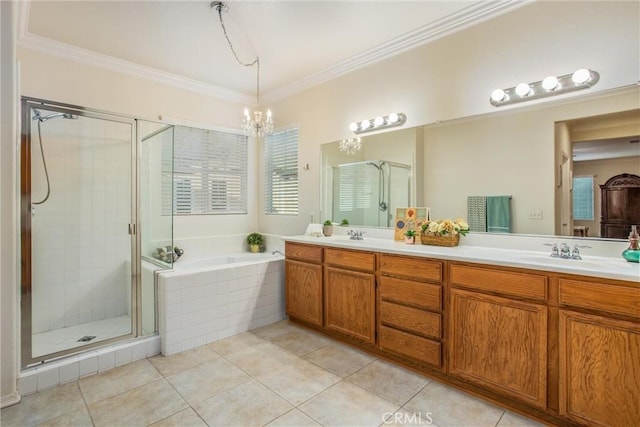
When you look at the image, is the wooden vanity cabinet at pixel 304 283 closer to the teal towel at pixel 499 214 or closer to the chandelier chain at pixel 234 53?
the teal towel at pixel 499 214

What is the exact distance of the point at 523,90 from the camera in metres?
2.24

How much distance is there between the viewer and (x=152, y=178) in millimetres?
2967

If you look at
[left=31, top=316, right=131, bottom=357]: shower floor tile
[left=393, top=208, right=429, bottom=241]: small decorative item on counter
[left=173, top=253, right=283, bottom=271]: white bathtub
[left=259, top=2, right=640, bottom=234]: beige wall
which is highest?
[left=259, top=2, right=640, bottom=234]: beige wall

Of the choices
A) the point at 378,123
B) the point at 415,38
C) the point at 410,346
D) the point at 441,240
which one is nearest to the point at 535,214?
the point at 441,240

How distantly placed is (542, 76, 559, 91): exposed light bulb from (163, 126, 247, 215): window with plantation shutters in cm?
349

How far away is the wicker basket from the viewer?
248cm

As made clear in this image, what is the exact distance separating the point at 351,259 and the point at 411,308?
635 millimetres

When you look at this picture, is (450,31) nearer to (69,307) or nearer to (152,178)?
(152,178)

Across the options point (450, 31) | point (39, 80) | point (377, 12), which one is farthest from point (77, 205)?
point (450, 31)

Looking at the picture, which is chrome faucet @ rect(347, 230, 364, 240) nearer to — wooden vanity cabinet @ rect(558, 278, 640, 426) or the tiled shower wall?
wooden vanity cabinet @ rect(558, 278, 640, 426)

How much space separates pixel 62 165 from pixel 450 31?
3.73 m

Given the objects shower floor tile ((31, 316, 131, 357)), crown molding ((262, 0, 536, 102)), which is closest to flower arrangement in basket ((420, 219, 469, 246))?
crown molding ((262, 0, 536, 102))

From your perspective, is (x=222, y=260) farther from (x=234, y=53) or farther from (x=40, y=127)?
(x=234, y=53)

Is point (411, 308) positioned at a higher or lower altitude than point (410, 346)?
higher
